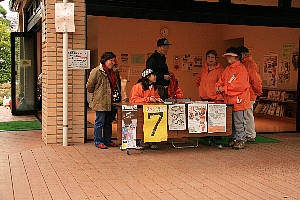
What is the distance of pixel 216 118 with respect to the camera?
23.4ft

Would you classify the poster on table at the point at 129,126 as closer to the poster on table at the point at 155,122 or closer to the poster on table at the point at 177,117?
the poster on table at the point at 155,122

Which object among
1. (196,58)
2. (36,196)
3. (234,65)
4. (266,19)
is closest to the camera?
(36,196)

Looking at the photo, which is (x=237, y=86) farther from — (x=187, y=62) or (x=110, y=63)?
(x=187, y=62)

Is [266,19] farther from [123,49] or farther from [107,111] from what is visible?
[123,49]

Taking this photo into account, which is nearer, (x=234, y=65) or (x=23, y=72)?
(x=234, y=65)

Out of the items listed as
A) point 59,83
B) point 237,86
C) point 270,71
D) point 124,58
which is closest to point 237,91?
point 237,86

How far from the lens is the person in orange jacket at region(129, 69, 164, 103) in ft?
23.1

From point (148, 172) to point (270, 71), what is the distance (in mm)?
7728

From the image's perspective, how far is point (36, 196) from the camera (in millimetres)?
4539

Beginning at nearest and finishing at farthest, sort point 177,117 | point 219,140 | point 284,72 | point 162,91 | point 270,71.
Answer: point 177,117, point 162,91, point 219,140, point 284,72, point 270,71

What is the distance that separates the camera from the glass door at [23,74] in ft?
40.4

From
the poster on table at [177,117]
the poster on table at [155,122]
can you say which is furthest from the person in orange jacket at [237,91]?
the poster on table at [155,122]

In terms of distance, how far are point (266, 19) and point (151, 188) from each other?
5144 millimetres

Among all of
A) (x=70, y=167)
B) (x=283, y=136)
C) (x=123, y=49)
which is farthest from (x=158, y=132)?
(x=123, y=49)
